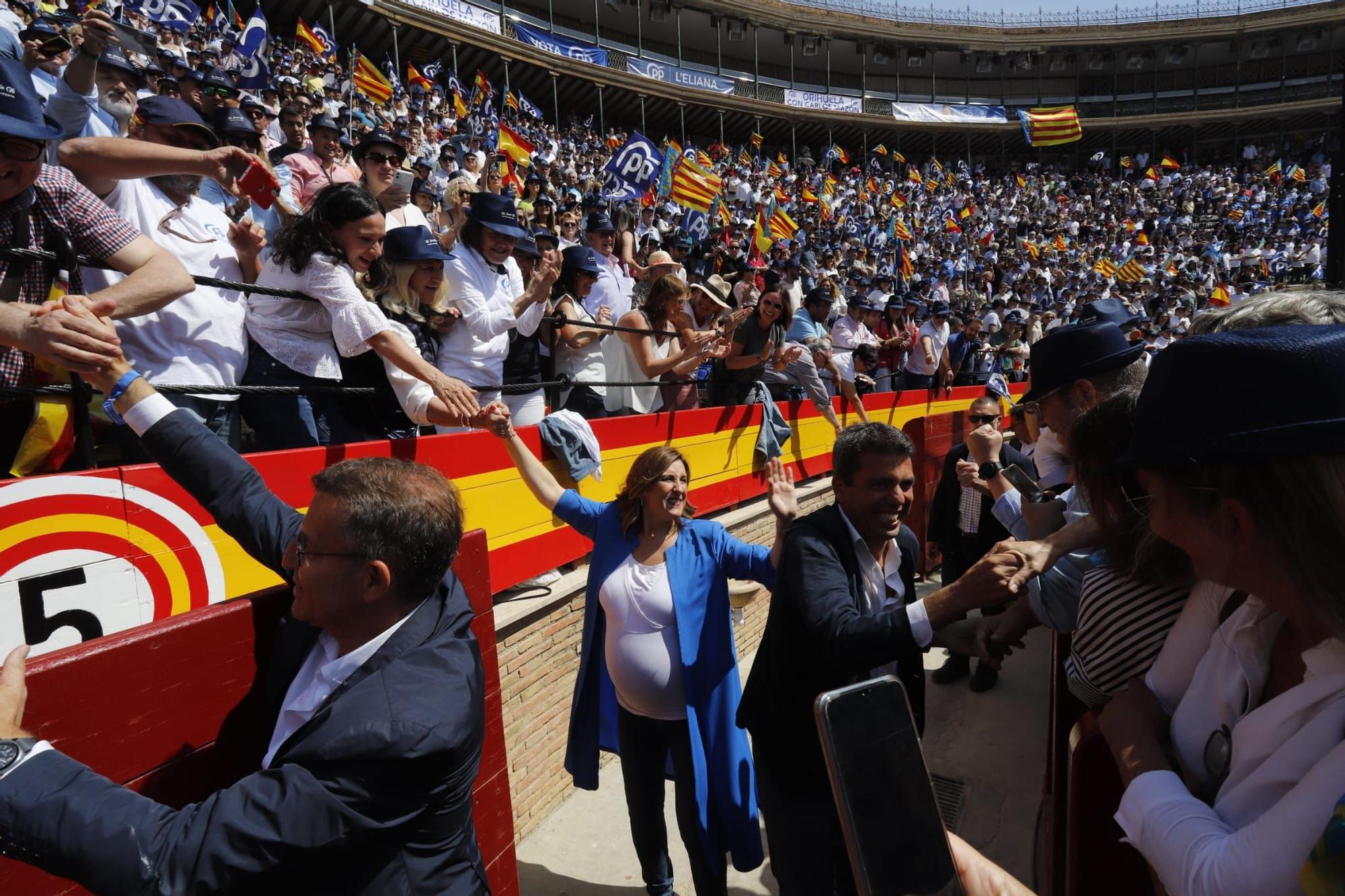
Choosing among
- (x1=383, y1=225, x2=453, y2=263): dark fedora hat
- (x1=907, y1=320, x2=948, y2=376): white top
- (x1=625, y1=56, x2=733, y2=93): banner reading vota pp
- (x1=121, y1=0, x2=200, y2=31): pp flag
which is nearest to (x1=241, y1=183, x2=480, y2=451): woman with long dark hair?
(x1=383, y1=225, x2=453, y2=263): dark fedora hat

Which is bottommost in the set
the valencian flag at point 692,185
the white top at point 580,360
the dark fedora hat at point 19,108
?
the white top at point 580,360

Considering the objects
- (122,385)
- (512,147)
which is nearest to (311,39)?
(512,147)

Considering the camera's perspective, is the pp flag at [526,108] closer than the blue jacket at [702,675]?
No

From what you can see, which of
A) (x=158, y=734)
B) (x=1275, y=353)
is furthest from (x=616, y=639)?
(x=1275, y=353)

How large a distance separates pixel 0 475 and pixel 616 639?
209cm

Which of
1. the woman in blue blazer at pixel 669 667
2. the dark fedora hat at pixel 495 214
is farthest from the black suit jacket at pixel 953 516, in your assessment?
the dark fedora hat at pixel 495 214

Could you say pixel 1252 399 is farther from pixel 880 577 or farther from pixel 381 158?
pixel 381 158

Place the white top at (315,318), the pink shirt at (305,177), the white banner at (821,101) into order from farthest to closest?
1. the white banner at (821,101)
2. the pink shirt at (305,177)
3. the white top at (315,318)

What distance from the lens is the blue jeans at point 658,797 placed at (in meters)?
3.02

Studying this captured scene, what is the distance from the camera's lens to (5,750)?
47.9 inches

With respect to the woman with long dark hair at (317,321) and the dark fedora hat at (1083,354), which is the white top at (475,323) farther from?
the dark fedora hat at (1083,354)

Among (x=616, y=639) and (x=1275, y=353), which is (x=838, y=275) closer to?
(x=616, y=639)

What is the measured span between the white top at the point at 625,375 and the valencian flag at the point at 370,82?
35.2ft

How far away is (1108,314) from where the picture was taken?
9.12 feet
